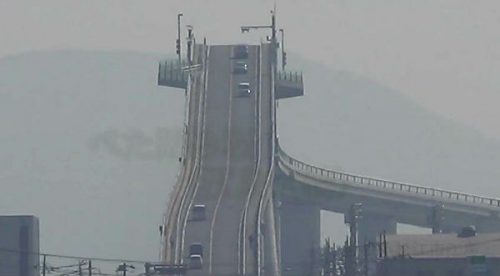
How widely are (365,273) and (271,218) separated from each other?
4630 centimetres

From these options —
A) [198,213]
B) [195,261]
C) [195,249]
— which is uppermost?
[198,213]

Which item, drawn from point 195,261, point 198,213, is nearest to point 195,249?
point 195,261

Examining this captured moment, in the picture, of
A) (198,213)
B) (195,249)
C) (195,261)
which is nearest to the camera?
(195,261)

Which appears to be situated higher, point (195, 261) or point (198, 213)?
point (198, 213)

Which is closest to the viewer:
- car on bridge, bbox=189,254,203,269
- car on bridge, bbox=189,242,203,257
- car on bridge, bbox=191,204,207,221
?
car on bridge, bbox=189,254,203,269

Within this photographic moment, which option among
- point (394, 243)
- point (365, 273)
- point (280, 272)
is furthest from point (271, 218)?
point (365, 273)

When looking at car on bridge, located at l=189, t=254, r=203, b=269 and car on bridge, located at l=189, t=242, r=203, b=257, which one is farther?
car on bridge, located at l=189, t=242, r=203, b=257

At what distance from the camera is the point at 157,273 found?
163125mm

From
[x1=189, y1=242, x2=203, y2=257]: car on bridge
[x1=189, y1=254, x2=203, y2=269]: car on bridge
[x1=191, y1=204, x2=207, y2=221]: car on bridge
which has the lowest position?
[x1=189, y1=254, x2=203, y2=269]: car on bridge

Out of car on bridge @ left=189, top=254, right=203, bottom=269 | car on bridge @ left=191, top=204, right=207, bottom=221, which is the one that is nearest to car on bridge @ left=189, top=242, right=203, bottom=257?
car on bridge @ left=189, top=254, right=203, bottom=269

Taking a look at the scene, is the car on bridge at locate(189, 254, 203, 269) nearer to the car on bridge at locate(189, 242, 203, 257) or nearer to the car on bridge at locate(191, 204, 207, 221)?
the car on bridge at locate(189, 242, 203, 257)

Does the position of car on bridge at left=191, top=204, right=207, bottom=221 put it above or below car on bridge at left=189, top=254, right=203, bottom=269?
above

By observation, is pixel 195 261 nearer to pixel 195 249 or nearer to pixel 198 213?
pixel 195 249

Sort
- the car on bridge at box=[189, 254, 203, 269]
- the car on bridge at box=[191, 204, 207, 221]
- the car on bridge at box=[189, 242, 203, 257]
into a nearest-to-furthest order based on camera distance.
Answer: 1. the car on bridge at box=[189, 254, 203, 269]
2. the car on bridge at box=[189, 242, 203, 257]
3. the car on bridge at box=[191, 204, 207, 221]
